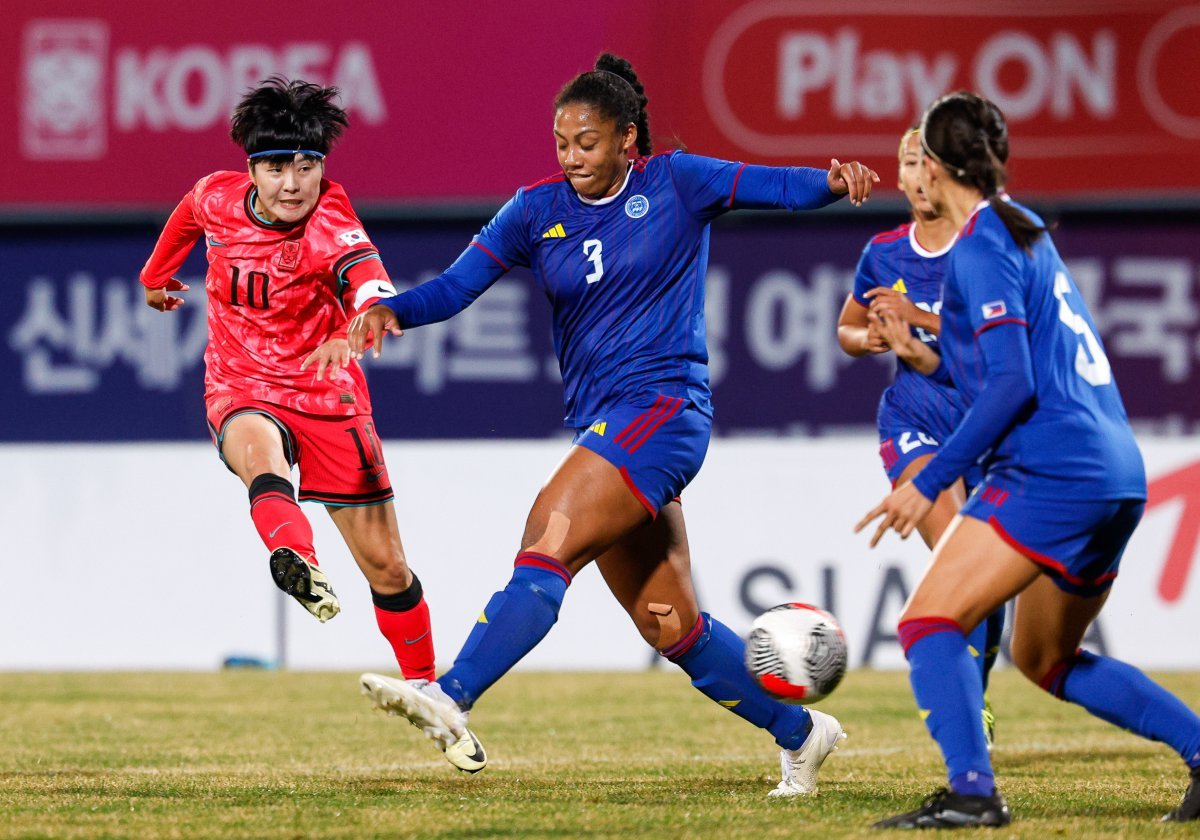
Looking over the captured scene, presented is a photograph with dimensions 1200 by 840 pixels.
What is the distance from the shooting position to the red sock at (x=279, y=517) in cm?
587

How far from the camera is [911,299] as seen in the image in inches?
252

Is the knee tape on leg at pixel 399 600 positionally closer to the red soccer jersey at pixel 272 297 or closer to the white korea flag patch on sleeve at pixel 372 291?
the red soccer jersey at pixel 272 297

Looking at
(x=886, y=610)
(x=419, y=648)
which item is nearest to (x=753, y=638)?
(x=419, y=648)

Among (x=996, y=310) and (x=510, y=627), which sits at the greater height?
(x=996, y=310)

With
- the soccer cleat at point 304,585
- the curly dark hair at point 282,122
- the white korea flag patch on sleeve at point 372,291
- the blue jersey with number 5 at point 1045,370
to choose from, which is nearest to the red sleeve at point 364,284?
the white korea flag patch on sleeve at point 372,291

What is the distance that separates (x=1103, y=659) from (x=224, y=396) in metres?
3.36

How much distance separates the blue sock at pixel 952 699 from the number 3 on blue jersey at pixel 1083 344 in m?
0.69

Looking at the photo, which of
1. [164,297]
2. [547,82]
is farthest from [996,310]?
[547,82]

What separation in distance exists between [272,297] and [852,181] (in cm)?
244

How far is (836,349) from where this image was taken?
1269 centimetres

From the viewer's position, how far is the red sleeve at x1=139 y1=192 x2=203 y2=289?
6.73 m

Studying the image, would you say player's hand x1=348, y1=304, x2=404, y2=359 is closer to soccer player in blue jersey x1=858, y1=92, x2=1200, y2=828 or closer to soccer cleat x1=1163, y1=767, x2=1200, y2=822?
soccer player in blue jersey x1=858, y1=92, x2=1200, y2=828

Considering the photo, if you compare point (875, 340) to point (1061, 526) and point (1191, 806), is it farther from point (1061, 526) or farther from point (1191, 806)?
point (1191, 806)

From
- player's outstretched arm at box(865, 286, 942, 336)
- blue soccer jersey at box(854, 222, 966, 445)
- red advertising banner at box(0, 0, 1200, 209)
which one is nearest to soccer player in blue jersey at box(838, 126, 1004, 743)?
blue soccer jersey at box(854, 222, 966, 445)
